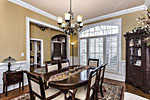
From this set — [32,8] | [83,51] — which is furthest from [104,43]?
[32,8]

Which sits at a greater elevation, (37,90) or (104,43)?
(104,43)

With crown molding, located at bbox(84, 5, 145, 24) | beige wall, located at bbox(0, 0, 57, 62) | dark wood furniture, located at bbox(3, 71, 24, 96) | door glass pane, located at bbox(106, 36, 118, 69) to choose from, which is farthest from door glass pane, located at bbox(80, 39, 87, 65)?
dark wood furniture, located at bbox(3, 71, 24, 96)

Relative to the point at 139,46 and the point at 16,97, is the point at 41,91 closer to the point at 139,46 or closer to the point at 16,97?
the point at 16,97

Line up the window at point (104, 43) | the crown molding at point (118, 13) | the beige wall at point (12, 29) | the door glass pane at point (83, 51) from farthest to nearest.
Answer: the door glass pane at point (83, 51) → the window at point (104, 43) → the crown molding at point (118, 13) → the beige wall at point (12, 29)

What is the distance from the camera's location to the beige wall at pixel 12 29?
274cm

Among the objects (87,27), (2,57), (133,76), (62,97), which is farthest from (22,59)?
(133,76)

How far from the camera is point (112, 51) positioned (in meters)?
4.13

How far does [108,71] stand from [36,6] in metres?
4.33

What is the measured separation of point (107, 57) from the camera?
428cm

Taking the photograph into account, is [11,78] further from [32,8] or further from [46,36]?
[46,36]

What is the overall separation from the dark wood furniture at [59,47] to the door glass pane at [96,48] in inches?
84.4

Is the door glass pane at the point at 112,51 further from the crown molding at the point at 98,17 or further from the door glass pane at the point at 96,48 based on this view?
the crown molding at the point at 98,17

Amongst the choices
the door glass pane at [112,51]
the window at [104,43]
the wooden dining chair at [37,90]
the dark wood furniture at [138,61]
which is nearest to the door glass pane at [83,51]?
the window at [104,43]

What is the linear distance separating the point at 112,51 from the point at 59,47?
366 centimetres
